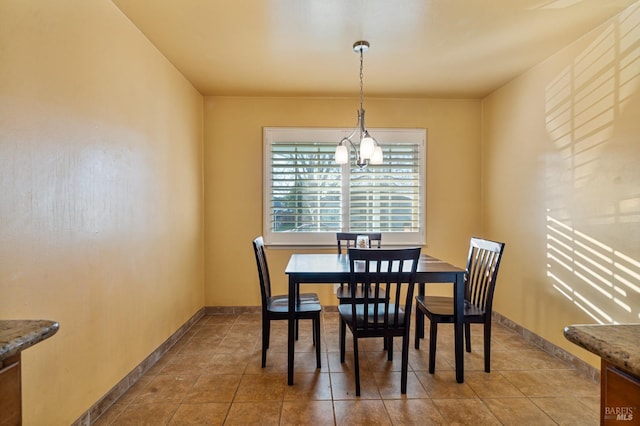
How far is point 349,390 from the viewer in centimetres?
221

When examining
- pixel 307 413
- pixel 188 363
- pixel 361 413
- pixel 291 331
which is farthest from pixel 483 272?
pixel 188 363

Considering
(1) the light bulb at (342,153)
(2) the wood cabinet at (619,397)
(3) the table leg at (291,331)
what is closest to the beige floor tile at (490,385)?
(3) the table leg at (291,331)

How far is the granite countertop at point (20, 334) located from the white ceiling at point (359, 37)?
78.8 inches

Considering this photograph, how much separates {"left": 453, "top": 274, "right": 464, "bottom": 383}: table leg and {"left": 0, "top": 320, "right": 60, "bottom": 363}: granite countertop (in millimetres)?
2221

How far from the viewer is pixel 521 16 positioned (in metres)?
2.24

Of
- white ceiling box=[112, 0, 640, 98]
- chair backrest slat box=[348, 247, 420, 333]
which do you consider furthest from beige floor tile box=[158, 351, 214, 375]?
white ceiling box=[112, 0, 640, 98]

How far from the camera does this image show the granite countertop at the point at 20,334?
826mm

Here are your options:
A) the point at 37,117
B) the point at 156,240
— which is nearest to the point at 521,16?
the point at 37,117

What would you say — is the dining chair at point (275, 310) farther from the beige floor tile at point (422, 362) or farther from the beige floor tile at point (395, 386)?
the beige floor tile at point (422, 362)

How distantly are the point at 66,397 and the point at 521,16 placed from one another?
11.7ft

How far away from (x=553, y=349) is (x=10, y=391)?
3429 millimetres

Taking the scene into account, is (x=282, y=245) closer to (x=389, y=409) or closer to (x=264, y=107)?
(x=264, y=107)

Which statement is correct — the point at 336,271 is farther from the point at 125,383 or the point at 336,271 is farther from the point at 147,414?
the point at 125,383

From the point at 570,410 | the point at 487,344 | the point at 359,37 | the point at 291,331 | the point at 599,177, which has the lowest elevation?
the point at 570,410
